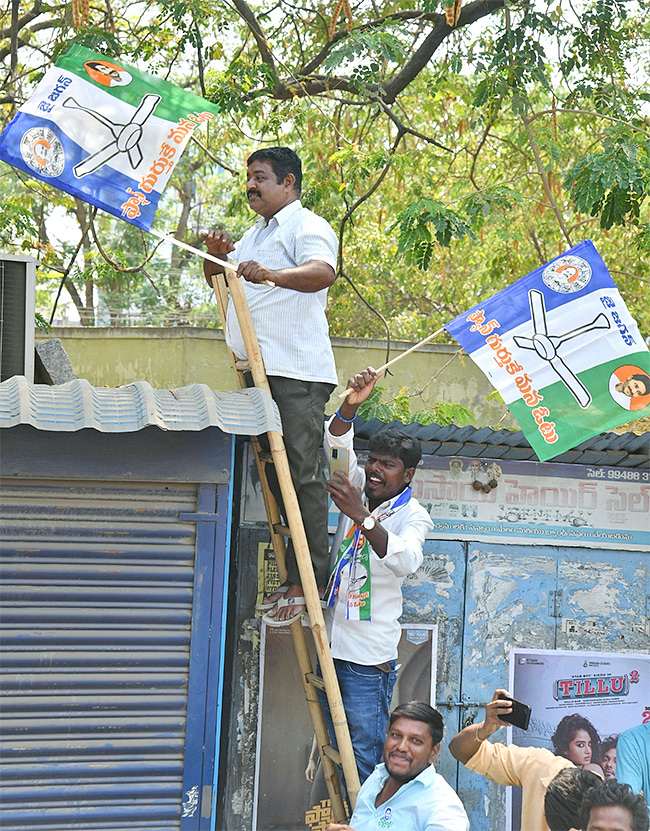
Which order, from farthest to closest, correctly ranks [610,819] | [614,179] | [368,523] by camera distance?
1. [614,179]
2. [368,523]
3. [610,819]

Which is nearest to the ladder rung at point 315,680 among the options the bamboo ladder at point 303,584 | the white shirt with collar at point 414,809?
the bamboo ladder at point 303,584

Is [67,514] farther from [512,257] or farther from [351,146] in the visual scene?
[512,257]

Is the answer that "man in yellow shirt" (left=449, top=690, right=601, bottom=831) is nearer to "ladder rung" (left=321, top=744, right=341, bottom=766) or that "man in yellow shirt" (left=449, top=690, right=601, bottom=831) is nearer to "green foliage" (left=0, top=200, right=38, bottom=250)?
"ladder rung" (left=321, top=744, right=341, bottom=766)

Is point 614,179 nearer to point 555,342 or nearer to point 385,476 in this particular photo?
point 555,342

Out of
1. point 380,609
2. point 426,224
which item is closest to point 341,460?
point 380,609

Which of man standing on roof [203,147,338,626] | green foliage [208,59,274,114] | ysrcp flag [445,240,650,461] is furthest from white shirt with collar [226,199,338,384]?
green foliage [208,59,274,114]

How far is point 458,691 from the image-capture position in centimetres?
472

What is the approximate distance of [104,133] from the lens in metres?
4.10

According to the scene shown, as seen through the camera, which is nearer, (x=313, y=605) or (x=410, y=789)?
(x=410, y=789)

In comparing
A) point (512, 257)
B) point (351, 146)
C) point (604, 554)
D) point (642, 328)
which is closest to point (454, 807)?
point (604, 554)

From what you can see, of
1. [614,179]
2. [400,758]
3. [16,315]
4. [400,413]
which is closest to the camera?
[400,758]

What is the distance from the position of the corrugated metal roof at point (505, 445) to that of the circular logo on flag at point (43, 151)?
173 centimetres

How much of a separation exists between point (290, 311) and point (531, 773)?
2.03 metres

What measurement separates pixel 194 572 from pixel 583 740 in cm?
224
